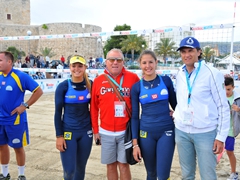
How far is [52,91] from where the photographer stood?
40.8 feet

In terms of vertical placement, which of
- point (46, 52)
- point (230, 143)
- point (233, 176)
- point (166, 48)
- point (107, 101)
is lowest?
point (233, 176)

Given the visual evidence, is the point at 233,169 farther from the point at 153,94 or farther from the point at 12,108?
the point at 12,108

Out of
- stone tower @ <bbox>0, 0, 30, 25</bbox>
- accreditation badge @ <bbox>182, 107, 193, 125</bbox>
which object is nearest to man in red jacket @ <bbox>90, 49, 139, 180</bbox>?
accreditation badge @ <bbox>182, 107, 193, 125</bbox>

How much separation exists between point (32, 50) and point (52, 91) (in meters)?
28.7

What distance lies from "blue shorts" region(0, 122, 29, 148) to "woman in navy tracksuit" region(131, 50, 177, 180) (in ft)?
5.18

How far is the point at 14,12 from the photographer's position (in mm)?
43469

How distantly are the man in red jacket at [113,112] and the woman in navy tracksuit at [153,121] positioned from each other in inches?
5.5

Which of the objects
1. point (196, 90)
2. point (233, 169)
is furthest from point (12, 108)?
point (233, 169)

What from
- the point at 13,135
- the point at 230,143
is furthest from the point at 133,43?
the point at 13,135

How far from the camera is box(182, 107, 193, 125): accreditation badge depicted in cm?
222

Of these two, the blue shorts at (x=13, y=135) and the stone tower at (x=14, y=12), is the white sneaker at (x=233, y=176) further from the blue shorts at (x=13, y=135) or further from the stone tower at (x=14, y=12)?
the stone tower at (x=14, y=12)

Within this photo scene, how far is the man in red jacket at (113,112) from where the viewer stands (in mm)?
2592

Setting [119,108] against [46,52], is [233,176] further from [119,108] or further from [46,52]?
[46,52]

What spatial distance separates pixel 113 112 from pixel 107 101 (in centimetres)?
13
